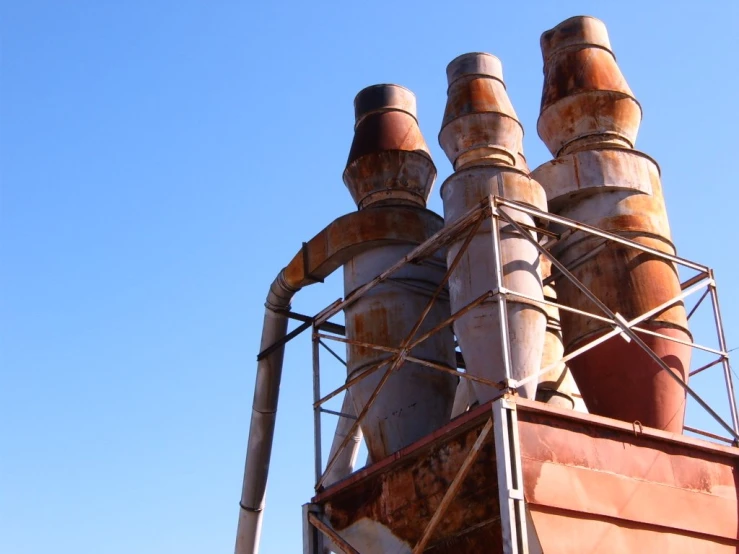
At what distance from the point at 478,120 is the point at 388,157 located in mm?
1489

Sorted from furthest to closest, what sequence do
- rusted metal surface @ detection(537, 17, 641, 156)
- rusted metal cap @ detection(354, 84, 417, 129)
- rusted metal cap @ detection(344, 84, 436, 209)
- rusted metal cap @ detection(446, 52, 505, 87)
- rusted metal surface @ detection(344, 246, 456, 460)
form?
rusted metal cap @ detection(354, 84, 417, 129)
rusted metal cap @ detection(344, 84, 436, 209)
rusted metal cap @ detection(446, 52, 505, 87)
rusted metal surface @ detection(537, 17, 641, 156)
rusted metal surface @ detection(344, 246, 456, 460)

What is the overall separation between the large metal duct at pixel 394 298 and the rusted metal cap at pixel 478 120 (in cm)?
90

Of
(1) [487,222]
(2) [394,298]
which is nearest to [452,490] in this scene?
(1) [487,222]

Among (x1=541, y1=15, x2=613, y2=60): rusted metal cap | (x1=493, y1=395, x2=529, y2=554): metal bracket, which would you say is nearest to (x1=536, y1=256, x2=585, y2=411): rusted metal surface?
(x1=541, y1=15, x2=613, y2=60): rusted metal cap

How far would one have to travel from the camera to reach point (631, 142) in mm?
13664

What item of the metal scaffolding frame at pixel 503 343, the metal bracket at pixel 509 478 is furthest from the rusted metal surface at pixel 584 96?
the metal bracket at pixel 509 478

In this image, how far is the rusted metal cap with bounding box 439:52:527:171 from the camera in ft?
43.7

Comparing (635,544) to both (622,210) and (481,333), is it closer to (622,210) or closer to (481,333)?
(481,333)

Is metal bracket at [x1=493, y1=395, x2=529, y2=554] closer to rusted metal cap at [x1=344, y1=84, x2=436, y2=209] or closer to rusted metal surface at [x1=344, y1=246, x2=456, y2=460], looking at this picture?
rusted metal surface at [x1=344, y1=246, x2=456, y2=460]

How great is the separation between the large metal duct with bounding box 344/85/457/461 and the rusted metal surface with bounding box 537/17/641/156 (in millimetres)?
1838

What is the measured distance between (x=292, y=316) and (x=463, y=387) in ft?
9.06

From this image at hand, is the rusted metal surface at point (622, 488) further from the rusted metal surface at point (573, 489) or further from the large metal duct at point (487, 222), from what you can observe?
the large metal duct at point (487, 222)

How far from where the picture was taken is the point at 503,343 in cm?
1010

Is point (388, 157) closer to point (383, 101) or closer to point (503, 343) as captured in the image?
point (383, 101)
